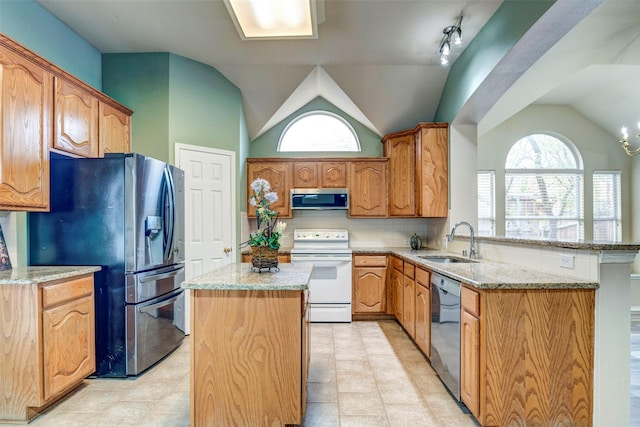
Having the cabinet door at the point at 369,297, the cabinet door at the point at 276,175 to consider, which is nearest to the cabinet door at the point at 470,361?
the cabinet door at the point at 369,297

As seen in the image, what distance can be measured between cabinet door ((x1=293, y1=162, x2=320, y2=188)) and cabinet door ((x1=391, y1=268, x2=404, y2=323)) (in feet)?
5.08

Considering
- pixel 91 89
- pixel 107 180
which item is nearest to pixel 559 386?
pixel 107 180

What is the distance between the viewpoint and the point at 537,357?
1.76 m

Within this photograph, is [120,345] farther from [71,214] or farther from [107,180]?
[107,180]

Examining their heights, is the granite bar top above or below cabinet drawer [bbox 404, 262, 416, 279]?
above

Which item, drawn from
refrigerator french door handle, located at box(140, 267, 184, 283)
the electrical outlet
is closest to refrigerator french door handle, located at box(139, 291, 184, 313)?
refrigerator french door handle, located at box(140, 267, 184, 283)

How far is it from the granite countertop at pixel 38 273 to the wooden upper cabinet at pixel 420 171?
330 cm

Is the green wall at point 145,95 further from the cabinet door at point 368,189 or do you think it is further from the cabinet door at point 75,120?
the cabinet door at point 368,189

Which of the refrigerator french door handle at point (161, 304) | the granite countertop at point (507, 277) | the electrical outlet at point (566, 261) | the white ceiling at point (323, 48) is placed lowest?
the refrigerator french door handle at point (161, 304)

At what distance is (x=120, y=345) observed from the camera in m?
2.43

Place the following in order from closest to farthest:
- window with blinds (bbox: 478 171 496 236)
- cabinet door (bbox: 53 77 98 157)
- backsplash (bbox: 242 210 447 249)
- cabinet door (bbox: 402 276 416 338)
A: cabinet door (bbox: 53 77 98 157)
cabinet door (bbox: 402 276 416 338)
backsplash (bbox: 242 210 447 249)
window with blinds (bbox: 478 171 496 236)

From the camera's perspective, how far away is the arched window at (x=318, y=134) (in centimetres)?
457

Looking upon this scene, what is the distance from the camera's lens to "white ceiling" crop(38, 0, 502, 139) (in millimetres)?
2699

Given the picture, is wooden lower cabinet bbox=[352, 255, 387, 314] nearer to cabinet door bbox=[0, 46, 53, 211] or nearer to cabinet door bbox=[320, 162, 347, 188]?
cabinet door bbox=[320, 162, 347, 188]
